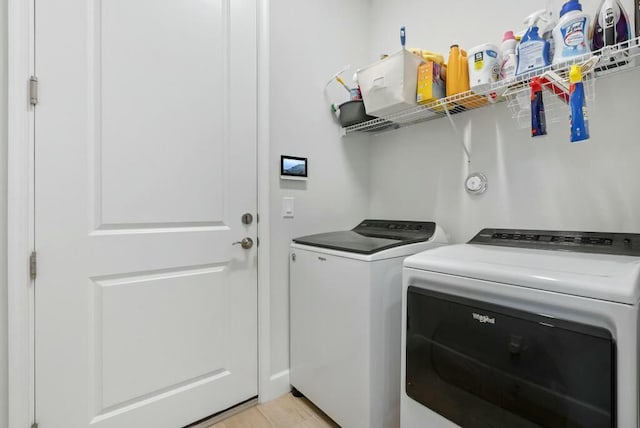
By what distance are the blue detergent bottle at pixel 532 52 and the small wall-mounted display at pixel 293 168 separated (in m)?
1.12

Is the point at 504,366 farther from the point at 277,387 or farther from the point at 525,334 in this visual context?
the point at 277,387

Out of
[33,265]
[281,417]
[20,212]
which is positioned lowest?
[281,417]

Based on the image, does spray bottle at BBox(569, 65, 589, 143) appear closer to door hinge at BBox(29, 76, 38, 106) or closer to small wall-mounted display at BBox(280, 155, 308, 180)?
small wall-mounted display at BBox(280, 155, 308, 180)

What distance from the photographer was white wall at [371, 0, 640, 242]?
1.19 m

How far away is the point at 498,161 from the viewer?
151cm

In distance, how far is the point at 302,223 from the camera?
1.85 meters

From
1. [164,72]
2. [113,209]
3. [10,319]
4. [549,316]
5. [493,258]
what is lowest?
[10,319]

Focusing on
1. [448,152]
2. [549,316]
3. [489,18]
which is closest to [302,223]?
[448,152]

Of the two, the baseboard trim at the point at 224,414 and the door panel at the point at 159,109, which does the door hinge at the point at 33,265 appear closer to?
the door panel at the point at 159,109

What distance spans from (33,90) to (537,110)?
184 centimetres

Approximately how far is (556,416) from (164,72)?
1.89 metres

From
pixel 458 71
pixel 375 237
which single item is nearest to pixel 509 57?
pixel 458 71

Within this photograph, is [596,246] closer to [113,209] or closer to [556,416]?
[556,416]

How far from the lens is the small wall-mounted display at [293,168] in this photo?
5.78ft
